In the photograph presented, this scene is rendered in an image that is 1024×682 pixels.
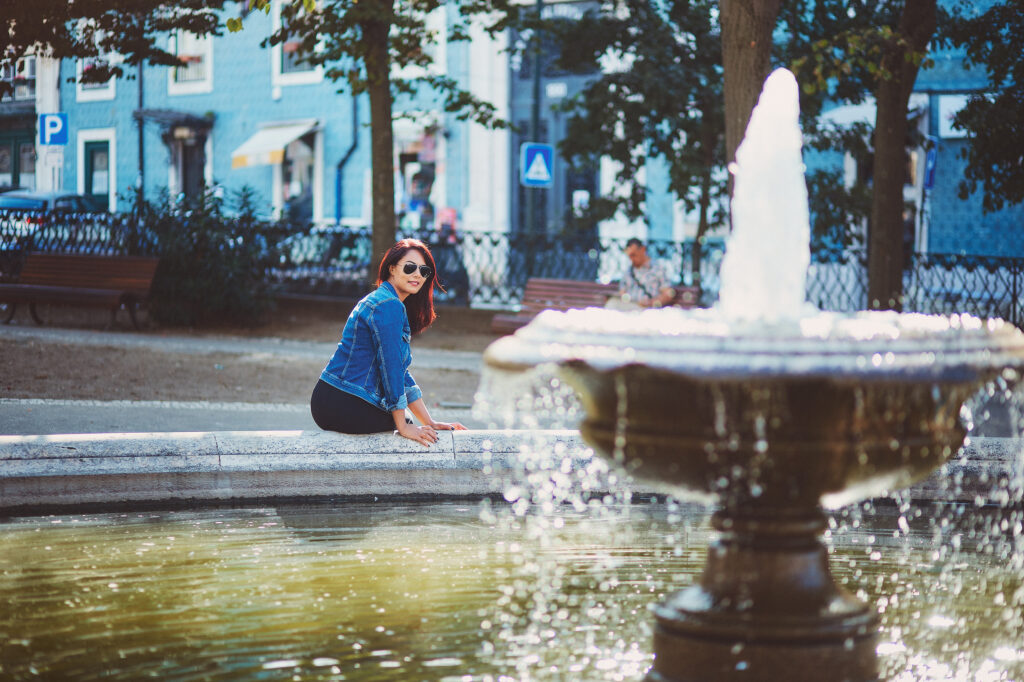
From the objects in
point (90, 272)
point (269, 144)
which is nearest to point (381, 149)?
point (90, 272)

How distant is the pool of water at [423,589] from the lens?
424 centimetres

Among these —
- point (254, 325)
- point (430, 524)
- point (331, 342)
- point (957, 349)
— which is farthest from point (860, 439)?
point (254, 325)

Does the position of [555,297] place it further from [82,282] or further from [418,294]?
[418,294]

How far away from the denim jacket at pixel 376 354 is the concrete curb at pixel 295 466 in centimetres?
22

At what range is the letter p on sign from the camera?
61.4 feet

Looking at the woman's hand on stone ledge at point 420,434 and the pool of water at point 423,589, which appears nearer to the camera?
the pool of water at point 423,589

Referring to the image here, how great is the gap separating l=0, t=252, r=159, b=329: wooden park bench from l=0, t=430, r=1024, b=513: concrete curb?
31.3 ft

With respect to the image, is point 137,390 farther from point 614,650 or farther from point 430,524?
point 614,650

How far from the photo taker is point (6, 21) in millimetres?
12500

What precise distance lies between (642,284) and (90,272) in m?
7.27

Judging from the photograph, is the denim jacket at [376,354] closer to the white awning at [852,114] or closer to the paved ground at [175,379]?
the paved ground at [175,379]

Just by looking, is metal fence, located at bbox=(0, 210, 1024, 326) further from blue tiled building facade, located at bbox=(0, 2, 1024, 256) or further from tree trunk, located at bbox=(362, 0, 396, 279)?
blue tiled building facade, located at bbox=(0, 2, 1024, 256)

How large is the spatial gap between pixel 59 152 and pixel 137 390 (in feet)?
30.2

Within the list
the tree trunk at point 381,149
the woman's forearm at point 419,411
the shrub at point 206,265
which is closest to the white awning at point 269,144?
the shrub at point 206,265
